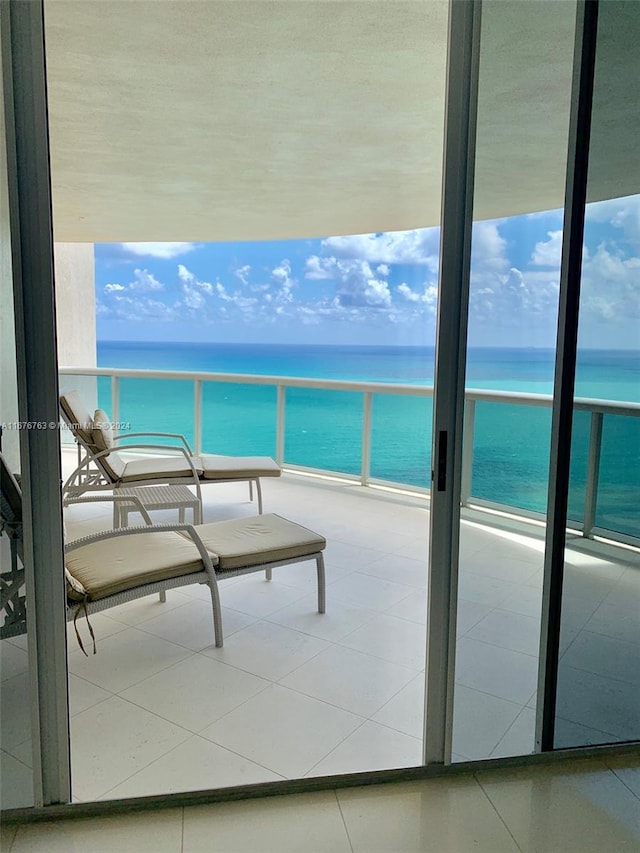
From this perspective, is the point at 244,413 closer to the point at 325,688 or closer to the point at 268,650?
the point at 268,650

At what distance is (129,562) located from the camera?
256cm

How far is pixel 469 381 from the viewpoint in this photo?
1825 mm

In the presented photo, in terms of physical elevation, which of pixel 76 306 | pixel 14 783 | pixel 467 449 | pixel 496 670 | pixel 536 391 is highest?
pixel 76 306

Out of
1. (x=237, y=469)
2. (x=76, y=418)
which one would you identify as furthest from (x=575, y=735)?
(x=76, y=418)

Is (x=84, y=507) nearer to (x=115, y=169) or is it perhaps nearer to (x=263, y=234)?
(x=115, y=169)

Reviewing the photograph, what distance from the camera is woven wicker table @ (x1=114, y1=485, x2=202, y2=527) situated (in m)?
3.79

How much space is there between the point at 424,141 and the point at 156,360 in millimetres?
22541

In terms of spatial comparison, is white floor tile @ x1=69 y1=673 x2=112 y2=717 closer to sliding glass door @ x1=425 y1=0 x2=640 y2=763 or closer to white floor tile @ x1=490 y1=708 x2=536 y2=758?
sliding glass door @ x1=425 y1=0 x2=640 y2=763

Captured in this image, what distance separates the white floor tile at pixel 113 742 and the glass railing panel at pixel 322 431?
3.96 m

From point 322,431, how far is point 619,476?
15.5ft

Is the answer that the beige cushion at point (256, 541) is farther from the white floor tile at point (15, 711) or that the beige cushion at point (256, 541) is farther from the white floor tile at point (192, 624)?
the white floor tile at point (15, 711)

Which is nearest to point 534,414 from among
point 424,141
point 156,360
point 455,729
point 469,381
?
point 469,381

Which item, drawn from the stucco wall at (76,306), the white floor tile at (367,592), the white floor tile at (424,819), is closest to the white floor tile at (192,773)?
the white floor tile at (424,819)

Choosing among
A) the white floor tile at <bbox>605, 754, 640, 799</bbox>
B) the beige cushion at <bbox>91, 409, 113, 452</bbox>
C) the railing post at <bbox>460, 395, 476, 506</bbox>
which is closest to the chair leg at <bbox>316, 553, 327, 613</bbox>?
the railing post at <bbox>460, 395, 476, 506</bbox>
